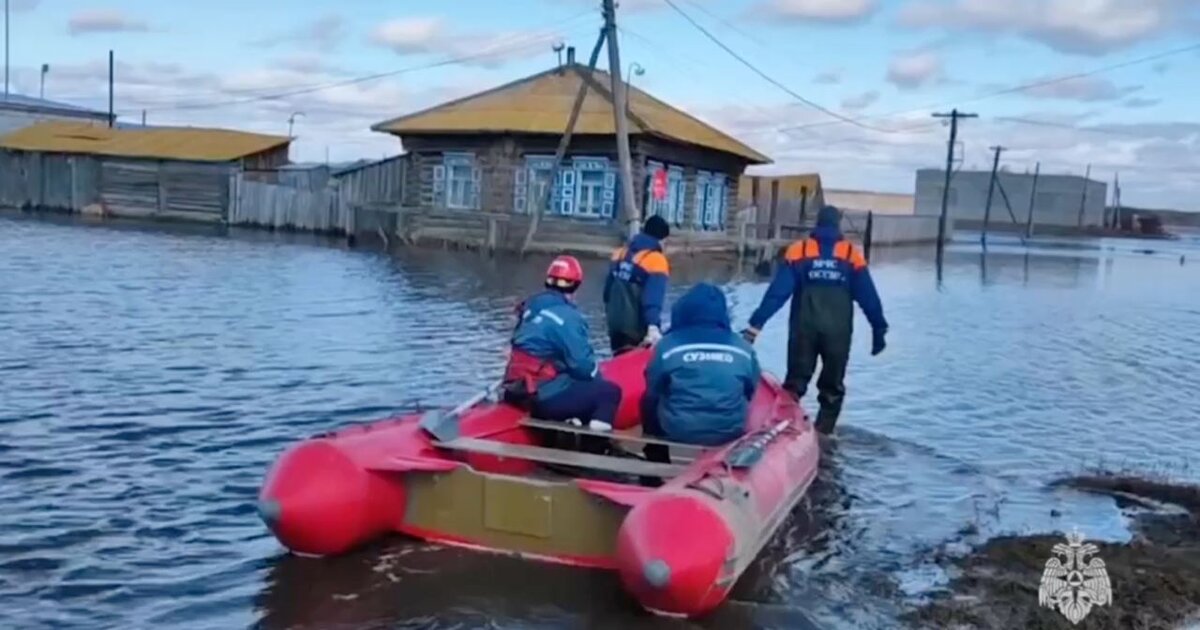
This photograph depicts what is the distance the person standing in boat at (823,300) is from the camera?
10539 millimetres

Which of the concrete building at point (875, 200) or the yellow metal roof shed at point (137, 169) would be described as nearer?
the yellow metal roof shed at point (137, 169)

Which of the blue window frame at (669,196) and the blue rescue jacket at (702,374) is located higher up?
the blue window frame at (669,196)

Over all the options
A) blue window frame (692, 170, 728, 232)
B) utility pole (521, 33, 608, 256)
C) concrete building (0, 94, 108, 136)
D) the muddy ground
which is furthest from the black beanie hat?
concrete building (0, 94, 108, 136)

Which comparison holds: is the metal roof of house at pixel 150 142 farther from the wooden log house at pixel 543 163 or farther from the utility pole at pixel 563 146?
the utility pole at pixel 563 146

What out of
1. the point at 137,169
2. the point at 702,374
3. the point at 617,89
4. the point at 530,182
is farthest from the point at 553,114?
the point at 702,374

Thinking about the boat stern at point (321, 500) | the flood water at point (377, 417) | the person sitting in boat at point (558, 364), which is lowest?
the flood water at point (377, 417)

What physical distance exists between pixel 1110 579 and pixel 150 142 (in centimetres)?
4163

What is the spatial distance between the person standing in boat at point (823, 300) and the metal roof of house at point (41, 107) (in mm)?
56800

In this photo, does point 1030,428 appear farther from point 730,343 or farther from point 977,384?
point 730,343

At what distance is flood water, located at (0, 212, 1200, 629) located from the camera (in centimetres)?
662

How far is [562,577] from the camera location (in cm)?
686

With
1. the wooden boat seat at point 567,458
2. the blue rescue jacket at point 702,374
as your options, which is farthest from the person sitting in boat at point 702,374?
the wooden boat seat at point 567,458

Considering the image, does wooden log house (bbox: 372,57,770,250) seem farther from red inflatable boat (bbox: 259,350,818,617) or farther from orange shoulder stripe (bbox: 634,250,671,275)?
red inflatable boat (bbox: 259,350,818,617)

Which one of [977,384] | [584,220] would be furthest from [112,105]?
[977,384]
